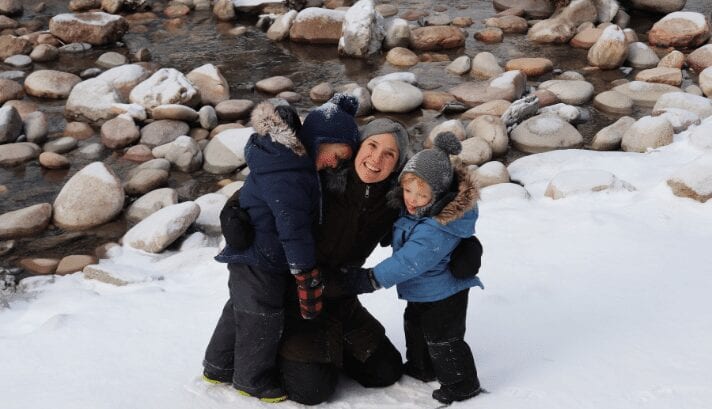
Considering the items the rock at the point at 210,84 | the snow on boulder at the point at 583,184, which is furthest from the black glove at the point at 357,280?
the rock at the point at 210,84

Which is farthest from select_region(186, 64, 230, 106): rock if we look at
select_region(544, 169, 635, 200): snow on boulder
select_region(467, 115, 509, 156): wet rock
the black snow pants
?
the black snow pants

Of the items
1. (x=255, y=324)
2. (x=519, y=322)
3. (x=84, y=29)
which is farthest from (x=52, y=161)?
(x=519, y=322)

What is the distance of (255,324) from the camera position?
9.75 ft

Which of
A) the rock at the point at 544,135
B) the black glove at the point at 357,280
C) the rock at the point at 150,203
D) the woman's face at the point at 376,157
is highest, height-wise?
the woman's face at the point at 376,157

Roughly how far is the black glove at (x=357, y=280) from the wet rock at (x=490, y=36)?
7.99 m

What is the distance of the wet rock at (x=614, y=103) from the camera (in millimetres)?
8023

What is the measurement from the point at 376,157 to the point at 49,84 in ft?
23.3

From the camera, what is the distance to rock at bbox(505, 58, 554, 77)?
9102 mm

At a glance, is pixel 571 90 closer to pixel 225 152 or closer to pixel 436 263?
pixel 225 152

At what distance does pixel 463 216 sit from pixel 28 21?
1053cm

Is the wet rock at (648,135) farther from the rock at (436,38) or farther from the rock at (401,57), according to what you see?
the rock at (436,38)

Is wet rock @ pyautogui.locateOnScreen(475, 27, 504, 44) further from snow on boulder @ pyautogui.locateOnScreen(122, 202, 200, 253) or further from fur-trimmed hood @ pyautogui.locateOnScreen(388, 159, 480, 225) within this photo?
fur-trimmed hood @ pyautogui.locateOnScreen(388, 159, 480, 225)

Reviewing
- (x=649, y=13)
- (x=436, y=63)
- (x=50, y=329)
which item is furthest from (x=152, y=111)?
(x=649, y=13)

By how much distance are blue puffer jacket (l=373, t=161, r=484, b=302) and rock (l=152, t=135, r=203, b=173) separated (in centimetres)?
464
